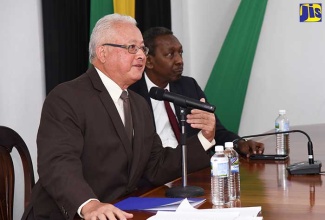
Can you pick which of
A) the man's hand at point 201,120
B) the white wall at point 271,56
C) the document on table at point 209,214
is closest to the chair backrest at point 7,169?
the man's hand at point 201,120

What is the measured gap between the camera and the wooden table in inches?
75.6

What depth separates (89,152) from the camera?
7.74 ft

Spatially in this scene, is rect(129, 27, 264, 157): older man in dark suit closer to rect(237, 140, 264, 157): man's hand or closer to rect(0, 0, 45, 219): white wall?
rect(237, 140, 264, 157): man's hand

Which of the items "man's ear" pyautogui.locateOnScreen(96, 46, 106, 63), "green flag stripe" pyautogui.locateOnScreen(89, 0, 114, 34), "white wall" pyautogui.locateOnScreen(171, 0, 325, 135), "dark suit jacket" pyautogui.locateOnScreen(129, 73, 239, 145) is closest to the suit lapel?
"man's ear" pyautogui.locateOnScreen(96, 46, 106, 63)

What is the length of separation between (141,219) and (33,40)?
198 cm

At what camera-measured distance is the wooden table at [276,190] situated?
6.30 ft

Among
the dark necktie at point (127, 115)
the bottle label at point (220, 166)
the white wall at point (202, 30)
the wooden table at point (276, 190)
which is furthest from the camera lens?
the white wall at point (202, 30)

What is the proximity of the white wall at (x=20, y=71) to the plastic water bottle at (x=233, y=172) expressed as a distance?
1708 millimetres

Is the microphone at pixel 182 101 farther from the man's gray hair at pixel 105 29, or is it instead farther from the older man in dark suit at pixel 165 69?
the older man in dark suit at pixel 165 69

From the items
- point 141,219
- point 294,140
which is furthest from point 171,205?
point 294,140

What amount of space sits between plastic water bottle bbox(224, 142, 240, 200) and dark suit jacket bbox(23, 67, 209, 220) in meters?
0.43

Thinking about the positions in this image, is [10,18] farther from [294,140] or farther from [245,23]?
[245,23]

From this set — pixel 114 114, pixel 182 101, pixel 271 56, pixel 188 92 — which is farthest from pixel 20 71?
pixel 271 56

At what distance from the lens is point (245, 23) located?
209 inches
